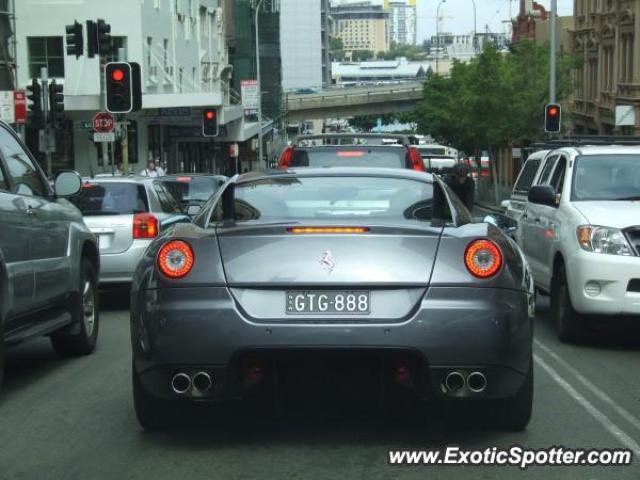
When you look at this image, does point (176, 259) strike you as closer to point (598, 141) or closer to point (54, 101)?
point (598, 141)

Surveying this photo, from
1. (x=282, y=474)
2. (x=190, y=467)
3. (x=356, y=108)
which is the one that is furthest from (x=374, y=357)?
(x=356, y=108)

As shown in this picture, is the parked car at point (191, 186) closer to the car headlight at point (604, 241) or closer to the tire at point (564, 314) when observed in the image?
the tire at point (564, 314)

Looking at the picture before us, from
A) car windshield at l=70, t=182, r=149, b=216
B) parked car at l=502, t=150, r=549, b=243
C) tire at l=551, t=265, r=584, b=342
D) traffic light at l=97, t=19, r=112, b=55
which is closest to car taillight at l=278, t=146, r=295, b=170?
car windshield at l=70, t=182, r=149, b=216

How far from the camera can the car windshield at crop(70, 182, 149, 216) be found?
13625mm

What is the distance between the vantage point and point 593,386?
321 inches

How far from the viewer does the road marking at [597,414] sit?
636cm

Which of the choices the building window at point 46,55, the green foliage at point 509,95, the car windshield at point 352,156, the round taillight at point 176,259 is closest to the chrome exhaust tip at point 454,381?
the round taillight at point 176,259

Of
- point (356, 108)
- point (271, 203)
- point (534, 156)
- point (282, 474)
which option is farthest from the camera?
point (356, 108)

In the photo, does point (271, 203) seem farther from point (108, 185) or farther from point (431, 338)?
point (108, 185)

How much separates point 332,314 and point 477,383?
2.73 feet

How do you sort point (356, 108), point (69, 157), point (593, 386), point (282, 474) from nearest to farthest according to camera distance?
point (282, 474), point (593, 386), point (69, 157), point (356, 108)

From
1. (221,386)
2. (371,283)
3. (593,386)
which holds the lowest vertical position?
(593,386)

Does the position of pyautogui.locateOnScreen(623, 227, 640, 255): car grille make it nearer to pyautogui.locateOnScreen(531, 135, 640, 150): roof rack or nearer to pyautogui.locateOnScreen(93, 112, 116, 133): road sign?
pyautogui.locateOnScreen(531, 135, 640, 150): roof rack

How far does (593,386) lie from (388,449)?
8.48 ft
